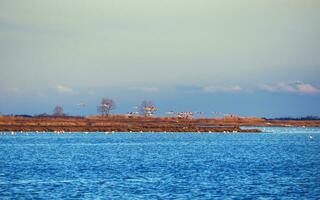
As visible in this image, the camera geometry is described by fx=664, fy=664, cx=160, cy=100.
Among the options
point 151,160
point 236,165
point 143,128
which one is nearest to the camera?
point 236,165

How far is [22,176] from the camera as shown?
57281 mm

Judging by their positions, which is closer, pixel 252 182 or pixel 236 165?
pixel 252 182

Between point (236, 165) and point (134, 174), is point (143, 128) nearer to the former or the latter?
point (236, 165)

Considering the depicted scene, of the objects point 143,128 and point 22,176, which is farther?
point 143,128

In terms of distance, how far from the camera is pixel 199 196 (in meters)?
44.4

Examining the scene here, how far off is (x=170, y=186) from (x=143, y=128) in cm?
13571

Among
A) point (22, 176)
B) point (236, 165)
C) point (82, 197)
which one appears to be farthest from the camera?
point (236, 165)

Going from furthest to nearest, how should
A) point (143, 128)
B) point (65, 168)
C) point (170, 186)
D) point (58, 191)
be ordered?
point (143, 128) < point (65, 168) < point (170, 186) < point (58, 191)

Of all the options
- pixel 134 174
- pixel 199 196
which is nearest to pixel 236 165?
pixel 134 174

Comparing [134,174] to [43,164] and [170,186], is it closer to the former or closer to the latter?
[170,186]

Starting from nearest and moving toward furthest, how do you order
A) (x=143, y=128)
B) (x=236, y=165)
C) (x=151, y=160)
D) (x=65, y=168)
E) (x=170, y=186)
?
(x=170, y=186) < (x=65, y=168) < (x=236, y=165) < (x=151, y=160) < (x=143, y=128)

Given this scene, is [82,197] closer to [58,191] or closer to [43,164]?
[58,191]

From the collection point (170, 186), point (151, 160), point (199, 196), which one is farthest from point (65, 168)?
point (199, 196)

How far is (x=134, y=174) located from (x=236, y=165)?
15.8m
